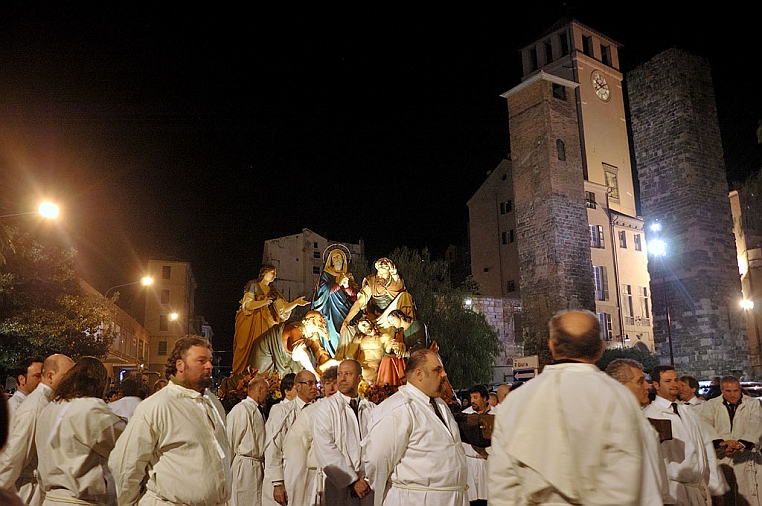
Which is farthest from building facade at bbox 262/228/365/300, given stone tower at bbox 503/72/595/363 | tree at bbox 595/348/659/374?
tree at bbox 595/348/659/374

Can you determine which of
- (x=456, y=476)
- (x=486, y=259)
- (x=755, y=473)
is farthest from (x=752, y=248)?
(x=456, y=476)

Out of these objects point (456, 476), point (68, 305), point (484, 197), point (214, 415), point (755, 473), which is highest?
point (484, 197)

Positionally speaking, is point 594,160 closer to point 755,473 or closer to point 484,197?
point 484,197

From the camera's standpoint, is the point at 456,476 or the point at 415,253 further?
the point at 415,253

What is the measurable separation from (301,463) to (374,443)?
2501 mm

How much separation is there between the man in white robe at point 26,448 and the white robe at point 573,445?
11.7ft

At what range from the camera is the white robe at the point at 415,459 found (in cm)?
479

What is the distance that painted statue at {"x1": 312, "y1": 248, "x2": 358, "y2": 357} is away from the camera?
15312 mm

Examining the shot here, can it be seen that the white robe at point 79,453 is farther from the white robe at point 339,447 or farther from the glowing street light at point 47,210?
the glowing street light at point 47,210

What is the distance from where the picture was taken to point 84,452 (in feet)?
Answer: 14.4

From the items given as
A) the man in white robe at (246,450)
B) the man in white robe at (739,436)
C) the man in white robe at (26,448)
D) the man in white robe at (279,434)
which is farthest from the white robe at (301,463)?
the man in white robe at (739,436)

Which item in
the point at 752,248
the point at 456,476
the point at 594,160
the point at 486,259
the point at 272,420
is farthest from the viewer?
the point at 486,259

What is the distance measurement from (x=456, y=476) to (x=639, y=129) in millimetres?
34121

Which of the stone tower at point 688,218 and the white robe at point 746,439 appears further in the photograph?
the stone tower at point 688,218
